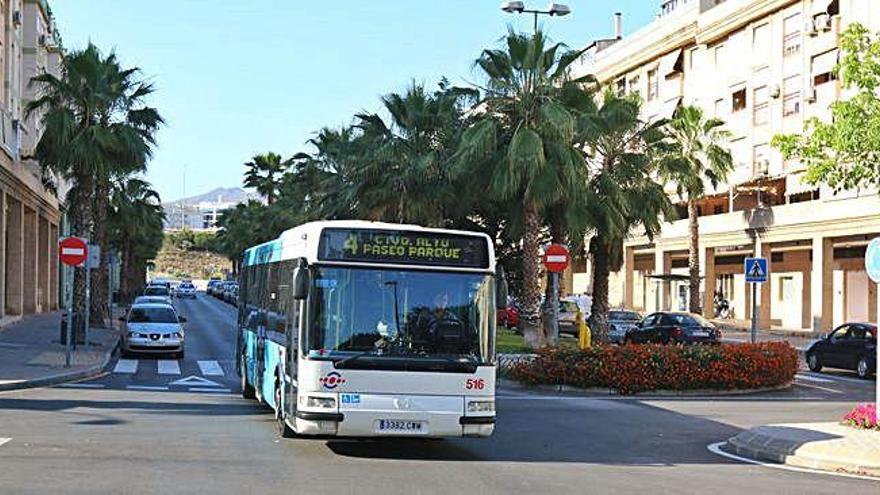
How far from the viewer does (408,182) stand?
37969 millimetres

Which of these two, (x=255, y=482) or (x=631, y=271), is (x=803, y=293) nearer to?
(x=631, y=271)

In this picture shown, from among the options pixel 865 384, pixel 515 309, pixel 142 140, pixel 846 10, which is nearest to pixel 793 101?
pixel 846 10

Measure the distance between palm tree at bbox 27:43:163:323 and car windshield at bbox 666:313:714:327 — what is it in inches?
708

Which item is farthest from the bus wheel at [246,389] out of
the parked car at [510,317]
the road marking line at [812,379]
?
the parked car at [510,317]

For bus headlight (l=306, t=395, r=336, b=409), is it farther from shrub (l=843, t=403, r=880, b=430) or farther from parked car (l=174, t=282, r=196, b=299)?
parked car (l=174, t=282, r=196, b=299)

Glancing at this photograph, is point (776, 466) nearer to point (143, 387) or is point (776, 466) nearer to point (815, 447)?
point (815, 447)

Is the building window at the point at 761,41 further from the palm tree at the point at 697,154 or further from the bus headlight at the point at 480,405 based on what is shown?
the bus headlight at the point at 480,405

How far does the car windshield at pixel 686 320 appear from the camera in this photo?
1401 inches

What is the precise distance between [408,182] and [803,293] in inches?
1073

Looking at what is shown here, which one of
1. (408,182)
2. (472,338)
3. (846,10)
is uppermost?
(846,10)

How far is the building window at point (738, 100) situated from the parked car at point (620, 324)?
1687cm

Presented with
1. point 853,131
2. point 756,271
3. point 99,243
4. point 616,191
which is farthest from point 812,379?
point 99,243

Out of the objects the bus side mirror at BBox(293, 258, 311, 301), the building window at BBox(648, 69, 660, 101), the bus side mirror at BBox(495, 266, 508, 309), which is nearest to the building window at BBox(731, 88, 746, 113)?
the building window at BBox(648, 69, 660, 101)

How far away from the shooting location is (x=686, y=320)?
35969 millimetres
